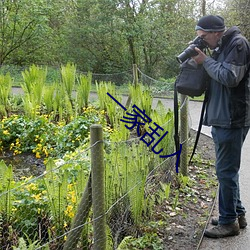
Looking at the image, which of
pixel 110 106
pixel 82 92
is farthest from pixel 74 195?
pixel 82 92

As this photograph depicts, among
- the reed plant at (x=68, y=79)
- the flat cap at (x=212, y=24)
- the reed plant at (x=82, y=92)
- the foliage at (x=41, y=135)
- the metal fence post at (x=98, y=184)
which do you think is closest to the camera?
the metal fence post at (x=98, y=184)

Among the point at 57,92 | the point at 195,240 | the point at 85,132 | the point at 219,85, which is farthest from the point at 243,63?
the point at 57,92

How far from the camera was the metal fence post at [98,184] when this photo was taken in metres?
2.38

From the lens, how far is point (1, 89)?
6926mm

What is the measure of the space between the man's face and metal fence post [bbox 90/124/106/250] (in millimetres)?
1294

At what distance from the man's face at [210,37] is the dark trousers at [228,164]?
0.70 meters

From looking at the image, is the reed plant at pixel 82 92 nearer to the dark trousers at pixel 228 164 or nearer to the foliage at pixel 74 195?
the foliage at pixel 74 195

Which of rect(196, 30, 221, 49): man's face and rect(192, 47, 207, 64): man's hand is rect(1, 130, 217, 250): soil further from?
rect(196, 30, 221, 49): man's face

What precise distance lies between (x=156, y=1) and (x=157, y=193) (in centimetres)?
1370

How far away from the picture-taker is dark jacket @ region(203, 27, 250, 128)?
287cm

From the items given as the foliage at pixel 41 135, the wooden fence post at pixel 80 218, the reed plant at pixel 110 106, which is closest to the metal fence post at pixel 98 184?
the wooden fence post at pixel 80 218

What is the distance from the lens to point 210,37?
3.08m

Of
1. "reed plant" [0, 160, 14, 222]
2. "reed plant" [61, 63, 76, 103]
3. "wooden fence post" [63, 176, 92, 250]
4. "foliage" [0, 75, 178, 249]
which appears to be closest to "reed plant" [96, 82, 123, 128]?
"reed plant" [61, 63, 76, 103]

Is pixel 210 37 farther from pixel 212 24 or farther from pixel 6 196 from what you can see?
pixel 6 196
